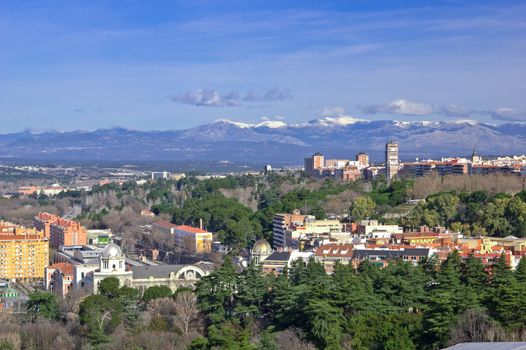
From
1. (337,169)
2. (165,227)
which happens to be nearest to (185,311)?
(165,227)

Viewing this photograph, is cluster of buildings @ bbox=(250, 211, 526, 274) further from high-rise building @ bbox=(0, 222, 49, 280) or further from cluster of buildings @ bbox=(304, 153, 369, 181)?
cluster of buildings @ bbox=(304, 153, 369, 181)

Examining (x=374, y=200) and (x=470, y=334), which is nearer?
(x=470, y=334)

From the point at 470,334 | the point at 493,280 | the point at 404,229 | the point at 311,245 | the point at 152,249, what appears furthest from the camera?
the point at 152,249

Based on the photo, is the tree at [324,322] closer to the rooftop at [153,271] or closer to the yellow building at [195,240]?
the rooftop at [153,271]

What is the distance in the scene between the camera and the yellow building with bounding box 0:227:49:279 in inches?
1842

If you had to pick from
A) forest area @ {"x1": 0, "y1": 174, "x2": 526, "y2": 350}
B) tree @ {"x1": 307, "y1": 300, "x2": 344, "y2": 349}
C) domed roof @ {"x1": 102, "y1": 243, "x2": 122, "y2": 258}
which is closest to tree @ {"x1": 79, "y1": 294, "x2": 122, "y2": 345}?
forest area @ {"x1": 0, "y1": 174, "x2": 526, "y2": 350}

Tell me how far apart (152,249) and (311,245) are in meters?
11.8

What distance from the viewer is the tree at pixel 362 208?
50906 millimetres

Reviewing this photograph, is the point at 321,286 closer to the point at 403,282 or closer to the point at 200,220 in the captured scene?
the point at 403,282

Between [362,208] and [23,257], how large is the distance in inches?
583

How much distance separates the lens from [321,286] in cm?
2755

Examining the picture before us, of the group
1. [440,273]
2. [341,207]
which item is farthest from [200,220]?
[440,273]

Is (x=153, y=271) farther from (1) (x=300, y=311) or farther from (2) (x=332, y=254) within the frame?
(1) (x=300, y=311)

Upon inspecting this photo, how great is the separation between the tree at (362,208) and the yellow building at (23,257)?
44.0ft
